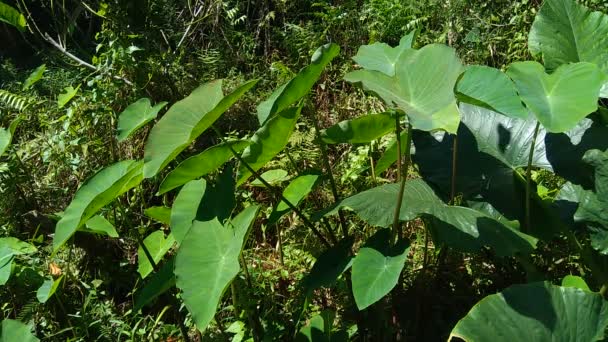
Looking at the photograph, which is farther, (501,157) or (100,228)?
(100,228)

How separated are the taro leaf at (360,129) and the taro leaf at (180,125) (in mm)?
328

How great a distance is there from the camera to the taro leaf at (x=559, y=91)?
5.34 ft

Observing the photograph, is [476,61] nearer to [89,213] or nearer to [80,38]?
[89,213]

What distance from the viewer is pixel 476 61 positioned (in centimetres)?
337


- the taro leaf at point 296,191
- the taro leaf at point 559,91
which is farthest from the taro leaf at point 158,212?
the taro leaf at point 559,91

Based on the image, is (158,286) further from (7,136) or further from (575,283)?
(575,283)

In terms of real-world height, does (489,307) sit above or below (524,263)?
above

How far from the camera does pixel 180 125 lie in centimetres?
208

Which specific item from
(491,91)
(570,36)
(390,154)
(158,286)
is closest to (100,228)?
(158,286)

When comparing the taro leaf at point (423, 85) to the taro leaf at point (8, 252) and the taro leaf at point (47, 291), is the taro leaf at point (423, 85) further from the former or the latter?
the taro leaf at point (8, 252)

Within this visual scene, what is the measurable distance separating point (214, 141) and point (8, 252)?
3.98 ft

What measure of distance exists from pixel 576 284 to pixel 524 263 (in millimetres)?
211

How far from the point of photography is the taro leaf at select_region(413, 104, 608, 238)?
2.08m

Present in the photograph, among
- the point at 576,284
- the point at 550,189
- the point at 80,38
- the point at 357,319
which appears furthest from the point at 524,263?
the point at 80,38
